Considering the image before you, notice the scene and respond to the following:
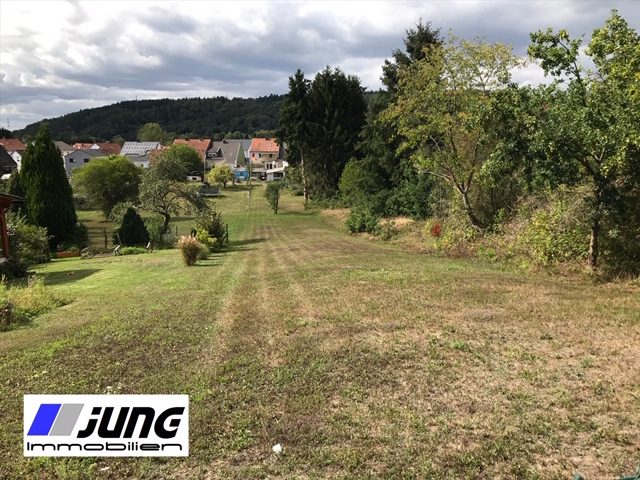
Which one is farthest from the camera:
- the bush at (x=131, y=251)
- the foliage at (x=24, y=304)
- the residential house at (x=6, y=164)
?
the residential house at (x=6, y=164)

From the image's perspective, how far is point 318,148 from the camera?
45.3 meters

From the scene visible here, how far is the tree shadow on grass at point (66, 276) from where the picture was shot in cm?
1594

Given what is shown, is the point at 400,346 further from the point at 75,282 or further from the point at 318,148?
the point at 318,148

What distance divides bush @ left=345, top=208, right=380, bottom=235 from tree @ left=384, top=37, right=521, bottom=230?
791 centimetres

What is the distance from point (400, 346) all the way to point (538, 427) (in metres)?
2.41

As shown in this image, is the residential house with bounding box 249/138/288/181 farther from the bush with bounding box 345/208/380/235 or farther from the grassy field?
the grassy field

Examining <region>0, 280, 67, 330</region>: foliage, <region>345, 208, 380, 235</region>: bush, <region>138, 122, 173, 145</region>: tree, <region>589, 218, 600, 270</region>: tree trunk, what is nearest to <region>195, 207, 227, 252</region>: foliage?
<region>345, 208, 380, 235</region>: bush

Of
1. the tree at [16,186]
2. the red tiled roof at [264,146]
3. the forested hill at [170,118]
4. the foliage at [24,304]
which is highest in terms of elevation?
the forested hill at [170,118]

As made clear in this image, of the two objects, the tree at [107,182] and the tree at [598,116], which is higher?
the tree at [598,116]

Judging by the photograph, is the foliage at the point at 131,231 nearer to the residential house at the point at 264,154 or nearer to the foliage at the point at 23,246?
the foliage at the point at 23,246

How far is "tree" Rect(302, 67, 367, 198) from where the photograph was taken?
44.0 m

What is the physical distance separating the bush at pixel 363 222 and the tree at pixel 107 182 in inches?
896

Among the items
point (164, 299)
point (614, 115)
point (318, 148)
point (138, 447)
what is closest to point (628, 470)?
point (138, 447)

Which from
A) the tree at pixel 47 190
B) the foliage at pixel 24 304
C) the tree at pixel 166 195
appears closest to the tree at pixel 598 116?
the foliage at pixel 24 304
